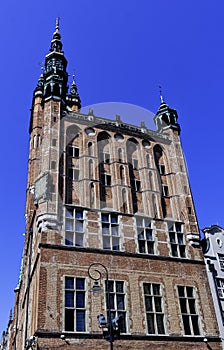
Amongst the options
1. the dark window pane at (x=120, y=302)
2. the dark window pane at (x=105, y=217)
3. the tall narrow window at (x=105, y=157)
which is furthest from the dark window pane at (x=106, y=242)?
the tall narrow window at (x=105, y=157)

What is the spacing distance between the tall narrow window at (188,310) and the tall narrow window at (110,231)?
4531 millimetres

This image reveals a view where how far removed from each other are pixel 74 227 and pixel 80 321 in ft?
17.0

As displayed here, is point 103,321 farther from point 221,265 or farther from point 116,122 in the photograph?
point 116,122

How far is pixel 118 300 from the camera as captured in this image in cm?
1828

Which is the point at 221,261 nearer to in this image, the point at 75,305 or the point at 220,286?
the point at 220,286

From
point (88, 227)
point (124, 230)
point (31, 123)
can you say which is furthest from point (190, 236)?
point (31, 123)

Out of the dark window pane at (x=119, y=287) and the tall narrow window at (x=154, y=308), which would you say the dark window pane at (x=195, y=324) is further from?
the dark window pane at (x=119, y=287)

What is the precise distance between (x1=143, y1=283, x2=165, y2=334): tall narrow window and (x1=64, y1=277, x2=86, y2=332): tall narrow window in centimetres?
360

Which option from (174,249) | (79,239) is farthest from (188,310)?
(79,239)

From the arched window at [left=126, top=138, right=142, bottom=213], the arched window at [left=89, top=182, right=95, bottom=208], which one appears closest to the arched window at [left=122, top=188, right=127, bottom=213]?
the arched window at [left=126, top=138, right=142, bottom=213]

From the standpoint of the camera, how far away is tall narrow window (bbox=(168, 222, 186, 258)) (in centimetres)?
2173

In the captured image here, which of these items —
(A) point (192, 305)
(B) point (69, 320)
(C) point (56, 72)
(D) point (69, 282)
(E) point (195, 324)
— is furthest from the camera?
(C) point (56, 72)

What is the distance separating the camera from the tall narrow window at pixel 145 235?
68.6 ft

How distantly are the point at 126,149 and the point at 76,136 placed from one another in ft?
12.3
